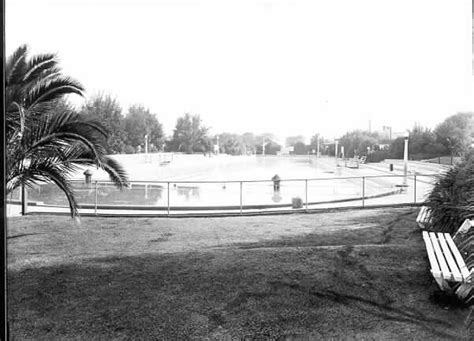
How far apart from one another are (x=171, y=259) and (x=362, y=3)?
3.00 meters

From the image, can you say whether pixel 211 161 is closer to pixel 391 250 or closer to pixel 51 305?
pixel 391 250

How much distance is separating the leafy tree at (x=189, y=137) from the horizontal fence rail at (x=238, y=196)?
389 millimetres

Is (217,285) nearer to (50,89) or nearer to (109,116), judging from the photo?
(109,116)

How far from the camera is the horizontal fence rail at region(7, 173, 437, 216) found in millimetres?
3990

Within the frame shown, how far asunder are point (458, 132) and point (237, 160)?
2.31 meters

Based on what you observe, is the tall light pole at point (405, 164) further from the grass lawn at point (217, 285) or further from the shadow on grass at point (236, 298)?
the shadow on grass at point (236, 298)

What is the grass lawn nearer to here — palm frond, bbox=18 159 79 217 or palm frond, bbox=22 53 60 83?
palm frond, bbox=18 159 79 217

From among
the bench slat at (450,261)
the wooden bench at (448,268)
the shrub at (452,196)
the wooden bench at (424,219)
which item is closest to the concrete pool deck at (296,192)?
the shrub at (452,196)

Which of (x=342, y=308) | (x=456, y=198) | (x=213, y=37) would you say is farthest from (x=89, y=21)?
(x=456, y=198)

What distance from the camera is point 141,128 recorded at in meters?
3.75

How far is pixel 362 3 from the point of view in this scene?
3.83m

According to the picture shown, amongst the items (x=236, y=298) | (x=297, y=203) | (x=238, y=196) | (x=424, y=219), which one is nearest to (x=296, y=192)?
(x=297, y=203)

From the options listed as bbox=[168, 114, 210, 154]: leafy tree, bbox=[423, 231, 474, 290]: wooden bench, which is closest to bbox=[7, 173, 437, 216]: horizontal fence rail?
bbox=[168, 114, 210, 154]: leafy tree

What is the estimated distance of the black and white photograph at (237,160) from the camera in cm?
226
